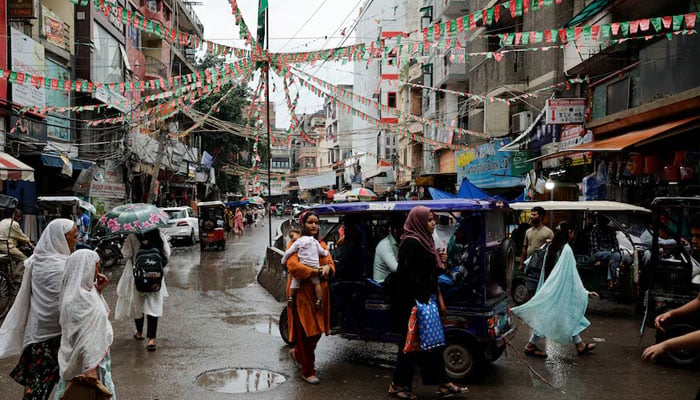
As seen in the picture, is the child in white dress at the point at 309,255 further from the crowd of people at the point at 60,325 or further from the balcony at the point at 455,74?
the balcony at the point at 455,74

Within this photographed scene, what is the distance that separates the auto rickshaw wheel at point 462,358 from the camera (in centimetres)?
644

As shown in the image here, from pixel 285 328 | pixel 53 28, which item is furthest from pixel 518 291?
pixel 53 28

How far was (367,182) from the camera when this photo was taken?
2285 inches

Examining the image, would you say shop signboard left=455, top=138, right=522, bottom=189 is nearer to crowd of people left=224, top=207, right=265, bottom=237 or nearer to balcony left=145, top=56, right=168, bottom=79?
crowd of people left=224, top=207, right=265, bottom=237

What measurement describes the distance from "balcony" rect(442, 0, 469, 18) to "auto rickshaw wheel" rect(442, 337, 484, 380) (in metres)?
25.6

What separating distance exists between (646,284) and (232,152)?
4154cm

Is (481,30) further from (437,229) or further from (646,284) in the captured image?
(646,284)

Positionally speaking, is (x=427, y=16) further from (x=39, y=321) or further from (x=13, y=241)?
(x=39, y=321)

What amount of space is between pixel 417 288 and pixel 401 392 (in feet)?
3.57

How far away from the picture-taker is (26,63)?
18812 millimetres

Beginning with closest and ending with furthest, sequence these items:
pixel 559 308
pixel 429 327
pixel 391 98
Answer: pixel 429 327
pixel 559 308
pixel 391 98

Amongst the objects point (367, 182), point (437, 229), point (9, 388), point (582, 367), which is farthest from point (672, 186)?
point (367, 182)

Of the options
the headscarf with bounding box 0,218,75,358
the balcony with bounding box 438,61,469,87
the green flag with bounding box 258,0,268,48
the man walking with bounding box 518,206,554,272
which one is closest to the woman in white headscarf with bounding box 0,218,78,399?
the headscarf with bounding box 0,218,75,358

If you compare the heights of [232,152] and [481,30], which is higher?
[481,30]
